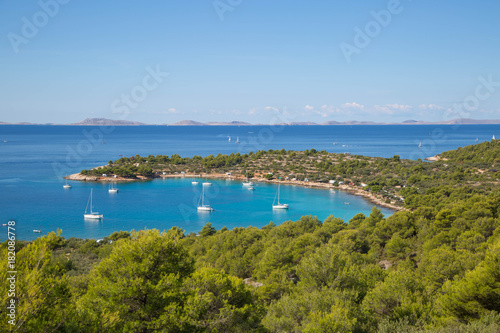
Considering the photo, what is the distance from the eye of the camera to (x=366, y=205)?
47.7 meters

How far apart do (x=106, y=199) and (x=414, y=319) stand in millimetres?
48227

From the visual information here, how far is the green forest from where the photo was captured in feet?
22.4

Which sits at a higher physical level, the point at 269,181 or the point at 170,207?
the point at 269,181

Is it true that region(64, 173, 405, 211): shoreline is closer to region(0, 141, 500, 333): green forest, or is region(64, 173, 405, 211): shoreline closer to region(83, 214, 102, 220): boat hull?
region(83, 214, 102, 220): boat hull

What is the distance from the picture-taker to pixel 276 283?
15.7 meters

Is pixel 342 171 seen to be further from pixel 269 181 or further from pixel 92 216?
pixel 92 216

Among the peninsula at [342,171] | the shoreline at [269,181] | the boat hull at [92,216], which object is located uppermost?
the peninsula at [342,171]

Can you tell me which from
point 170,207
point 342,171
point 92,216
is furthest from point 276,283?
point 342,171

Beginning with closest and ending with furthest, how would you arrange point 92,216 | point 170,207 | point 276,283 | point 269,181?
point 276,283
point 92,216
point 170,207
point 269,181

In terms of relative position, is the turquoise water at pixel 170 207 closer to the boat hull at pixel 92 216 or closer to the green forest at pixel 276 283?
the boat hull at pixel 92 216

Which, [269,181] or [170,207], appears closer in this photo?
[170,207]

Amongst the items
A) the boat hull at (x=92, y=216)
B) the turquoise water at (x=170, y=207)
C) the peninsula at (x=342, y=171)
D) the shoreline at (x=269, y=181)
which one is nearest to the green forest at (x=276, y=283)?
the turquoise water at (x=170, y=207)

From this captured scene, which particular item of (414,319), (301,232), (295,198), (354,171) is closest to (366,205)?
(295,198)

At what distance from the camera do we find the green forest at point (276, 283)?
269 inches
